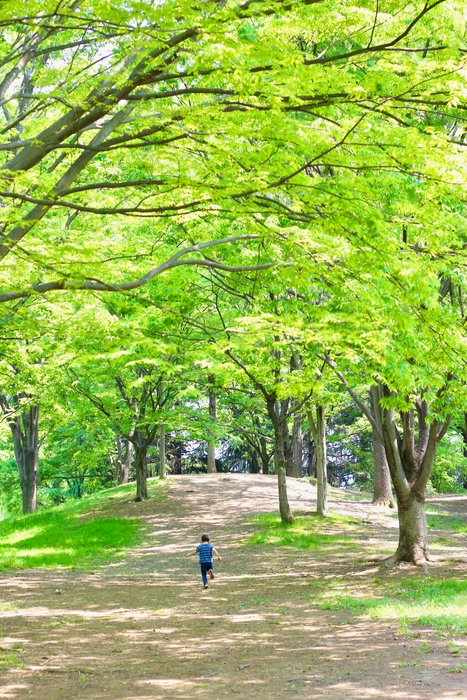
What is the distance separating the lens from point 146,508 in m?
22.3

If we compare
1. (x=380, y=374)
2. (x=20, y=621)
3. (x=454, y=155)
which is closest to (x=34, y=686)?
(x=20, y=621)

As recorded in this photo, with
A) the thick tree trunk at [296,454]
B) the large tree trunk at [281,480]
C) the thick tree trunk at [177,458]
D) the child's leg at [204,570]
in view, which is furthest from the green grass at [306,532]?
the thick tree trunk at [177,458]

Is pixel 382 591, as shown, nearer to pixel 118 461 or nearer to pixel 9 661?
pixel 9 661

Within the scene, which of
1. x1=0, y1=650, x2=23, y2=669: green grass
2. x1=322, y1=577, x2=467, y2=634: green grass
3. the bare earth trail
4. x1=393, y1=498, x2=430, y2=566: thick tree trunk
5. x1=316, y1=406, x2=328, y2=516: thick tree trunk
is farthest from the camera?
x1=316, y1=406, x2=328, y2=516: thick tree trunk

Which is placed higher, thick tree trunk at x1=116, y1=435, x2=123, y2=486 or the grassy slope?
thick tree trunk at x1=116, y1=435, x2=123, y2=486

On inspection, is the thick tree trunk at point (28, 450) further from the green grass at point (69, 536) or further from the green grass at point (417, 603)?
the green grass at point (417, 603)

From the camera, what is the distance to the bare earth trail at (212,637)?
5984 mm

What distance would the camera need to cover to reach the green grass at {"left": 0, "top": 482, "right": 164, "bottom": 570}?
51.1 feet

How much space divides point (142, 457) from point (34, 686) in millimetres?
16545

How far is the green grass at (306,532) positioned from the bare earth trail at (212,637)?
0.73 m

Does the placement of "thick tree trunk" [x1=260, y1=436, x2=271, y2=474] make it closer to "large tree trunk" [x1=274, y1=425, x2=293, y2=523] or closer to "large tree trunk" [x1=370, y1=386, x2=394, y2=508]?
"large tree trunk" [x1=370, y1=386, x2=394, y2=508]

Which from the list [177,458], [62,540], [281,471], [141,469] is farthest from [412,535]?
[177,458]

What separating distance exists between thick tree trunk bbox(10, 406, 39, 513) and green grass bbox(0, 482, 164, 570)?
112 cm

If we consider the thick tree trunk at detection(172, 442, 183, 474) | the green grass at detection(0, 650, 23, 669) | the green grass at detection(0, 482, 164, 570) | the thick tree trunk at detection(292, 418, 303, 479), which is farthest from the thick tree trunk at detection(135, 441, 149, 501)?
the thick tree trunk at detection(172, 442, 183, 474)
